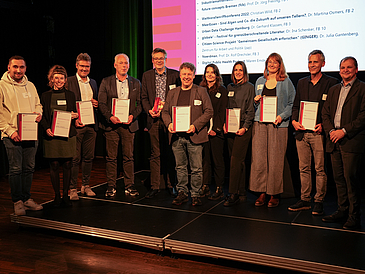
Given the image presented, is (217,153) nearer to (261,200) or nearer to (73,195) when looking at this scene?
(261,200)

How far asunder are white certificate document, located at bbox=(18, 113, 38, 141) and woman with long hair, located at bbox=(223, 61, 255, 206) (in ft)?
6.98

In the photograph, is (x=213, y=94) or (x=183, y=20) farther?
(x=183, y=20)

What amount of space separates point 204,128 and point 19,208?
2141mm

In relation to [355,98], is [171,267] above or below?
below

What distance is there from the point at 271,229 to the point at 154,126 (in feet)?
6.33

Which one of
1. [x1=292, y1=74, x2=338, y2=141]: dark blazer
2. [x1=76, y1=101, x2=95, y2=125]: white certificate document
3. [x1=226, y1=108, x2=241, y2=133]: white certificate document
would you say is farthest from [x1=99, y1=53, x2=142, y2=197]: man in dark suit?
[x1=292, y1=74, x2=338, y2=141]: dark blazer

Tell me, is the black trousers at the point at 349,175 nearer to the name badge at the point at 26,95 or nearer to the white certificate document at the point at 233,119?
the white certificate document at the point at 233,119

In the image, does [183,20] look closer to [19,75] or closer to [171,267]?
[19,75]

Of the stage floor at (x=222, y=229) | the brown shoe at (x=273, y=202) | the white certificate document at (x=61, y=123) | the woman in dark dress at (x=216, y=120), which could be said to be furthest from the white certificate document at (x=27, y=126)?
the brown shoe at (x=273, y=202)

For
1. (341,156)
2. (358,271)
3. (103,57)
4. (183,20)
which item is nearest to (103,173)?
(103,57)

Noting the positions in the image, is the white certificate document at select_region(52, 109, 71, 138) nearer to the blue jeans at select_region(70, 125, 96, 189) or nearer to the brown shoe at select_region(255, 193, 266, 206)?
the blue jeans at select_region(70, 125, 96, 189)

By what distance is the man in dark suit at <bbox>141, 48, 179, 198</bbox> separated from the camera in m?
4.41

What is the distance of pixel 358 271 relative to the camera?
2.53 metres

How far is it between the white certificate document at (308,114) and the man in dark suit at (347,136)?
0.17 metres
